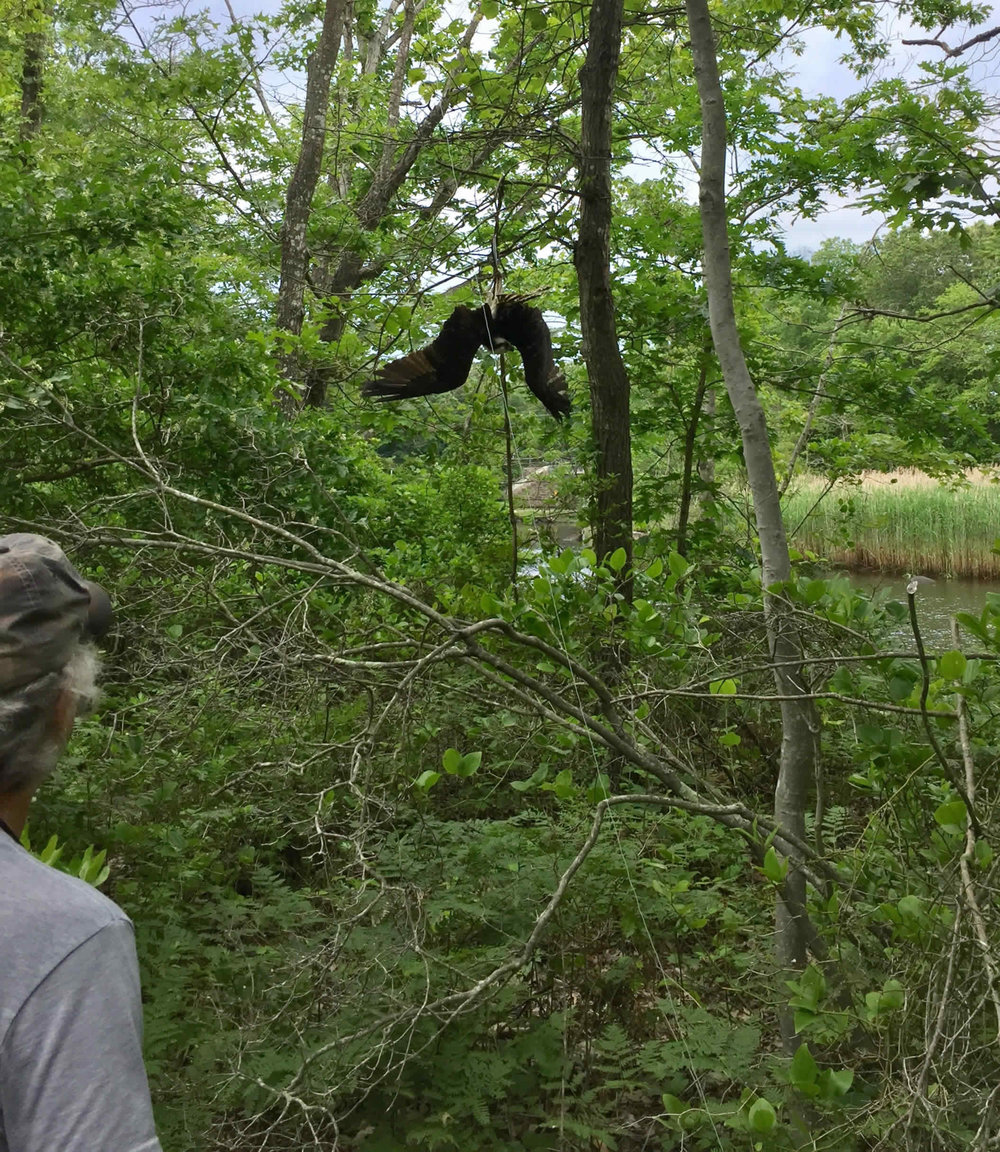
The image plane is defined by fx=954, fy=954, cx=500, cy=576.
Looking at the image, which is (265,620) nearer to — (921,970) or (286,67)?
(921,970)

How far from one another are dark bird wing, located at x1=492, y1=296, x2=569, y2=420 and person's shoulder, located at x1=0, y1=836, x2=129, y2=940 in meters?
4.50

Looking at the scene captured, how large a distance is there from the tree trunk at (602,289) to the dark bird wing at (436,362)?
1.17 metres

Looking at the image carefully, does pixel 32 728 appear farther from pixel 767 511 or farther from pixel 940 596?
pixel 940 596

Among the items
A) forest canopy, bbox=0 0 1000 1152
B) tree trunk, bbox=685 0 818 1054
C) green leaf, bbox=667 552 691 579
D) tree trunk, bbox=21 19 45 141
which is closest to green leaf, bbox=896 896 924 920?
forest canopy, bbox=0 0 1000 1152

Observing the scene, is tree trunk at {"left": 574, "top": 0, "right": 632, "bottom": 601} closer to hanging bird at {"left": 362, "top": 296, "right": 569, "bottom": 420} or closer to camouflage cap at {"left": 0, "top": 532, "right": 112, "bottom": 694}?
hanging bird at {"left": 362, "top": 296, "right": 569, "bottom": 420}

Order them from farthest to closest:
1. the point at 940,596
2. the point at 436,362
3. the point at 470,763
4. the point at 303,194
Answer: the point at 940,596
the point at 303,194
the point at 436,362
the point at 470,763

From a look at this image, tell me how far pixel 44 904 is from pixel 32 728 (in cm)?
29

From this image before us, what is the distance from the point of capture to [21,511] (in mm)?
4395

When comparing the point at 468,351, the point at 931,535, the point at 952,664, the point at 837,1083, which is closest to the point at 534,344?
the point at 468,351

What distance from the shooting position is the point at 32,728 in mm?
1252

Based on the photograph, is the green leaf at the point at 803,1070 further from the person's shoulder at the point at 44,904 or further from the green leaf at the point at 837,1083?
the person's shoulder at the point at 44,904

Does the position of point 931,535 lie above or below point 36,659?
below

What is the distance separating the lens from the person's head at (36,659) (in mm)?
1232

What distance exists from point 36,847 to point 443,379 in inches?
125
